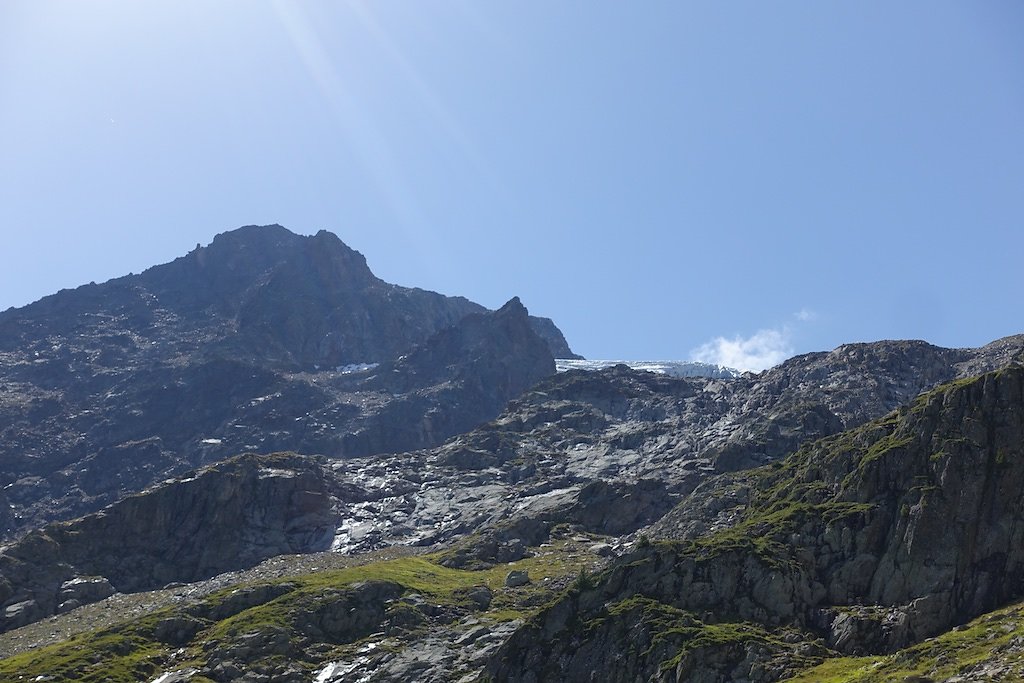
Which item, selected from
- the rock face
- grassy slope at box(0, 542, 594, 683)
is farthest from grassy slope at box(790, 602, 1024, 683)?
grassy slope at box(0, 542, 594, 683)

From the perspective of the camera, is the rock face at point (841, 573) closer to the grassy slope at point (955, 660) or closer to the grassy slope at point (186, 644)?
the grassy slope at point (955, 660)

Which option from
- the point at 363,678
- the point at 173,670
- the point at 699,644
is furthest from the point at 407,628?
the point at 699,644

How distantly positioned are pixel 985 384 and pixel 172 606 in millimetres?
137225

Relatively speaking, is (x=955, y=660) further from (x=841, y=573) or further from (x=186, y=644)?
(x=186, y=644)

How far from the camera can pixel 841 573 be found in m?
129

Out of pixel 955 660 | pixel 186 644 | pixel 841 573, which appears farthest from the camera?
pixel 186 644

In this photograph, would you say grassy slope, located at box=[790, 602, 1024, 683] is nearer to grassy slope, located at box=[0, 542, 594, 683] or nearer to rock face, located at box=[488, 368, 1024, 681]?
rock face, located at box=[488, 368, 1024, 681]

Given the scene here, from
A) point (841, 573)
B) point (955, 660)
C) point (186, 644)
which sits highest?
point (186, 644)

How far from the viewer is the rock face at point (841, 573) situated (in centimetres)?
11712

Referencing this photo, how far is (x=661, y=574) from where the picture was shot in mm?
136750

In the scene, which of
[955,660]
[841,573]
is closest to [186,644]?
[841,573]

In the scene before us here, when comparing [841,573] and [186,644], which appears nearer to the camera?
[841,573]

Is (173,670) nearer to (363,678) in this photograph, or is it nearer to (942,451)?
(363,678)

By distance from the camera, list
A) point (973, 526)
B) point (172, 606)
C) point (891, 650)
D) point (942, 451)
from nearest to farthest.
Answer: point (891, 650), point (973, 526), point (942, 451), point (172, 606)
